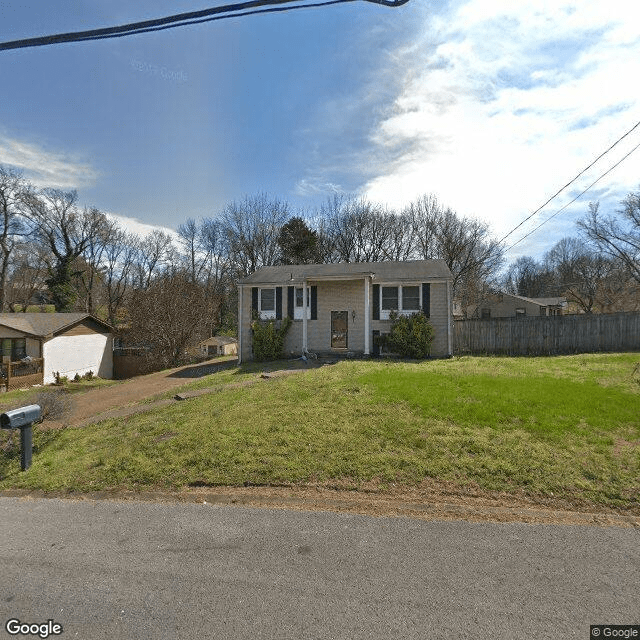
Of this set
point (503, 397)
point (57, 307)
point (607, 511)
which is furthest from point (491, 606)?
point (57, 307)

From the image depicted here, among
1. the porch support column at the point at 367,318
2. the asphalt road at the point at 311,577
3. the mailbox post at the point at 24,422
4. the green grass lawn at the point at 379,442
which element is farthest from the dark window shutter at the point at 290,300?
the asphalt road at the point at 311,577

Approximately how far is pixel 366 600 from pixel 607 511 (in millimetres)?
2988

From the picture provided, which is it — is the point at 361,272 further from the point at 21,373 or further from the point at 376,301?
the point at 21,373

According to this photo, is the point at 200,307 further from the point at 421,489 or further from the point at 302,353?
the point at 421,489

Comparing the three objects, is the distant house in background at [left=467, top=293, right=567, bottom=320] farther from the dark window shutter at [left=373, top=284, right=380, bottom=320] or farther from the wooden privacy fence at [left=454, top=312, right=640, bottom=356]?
the dark window shutter at [left=373, top=284, right=380, bottom=320]

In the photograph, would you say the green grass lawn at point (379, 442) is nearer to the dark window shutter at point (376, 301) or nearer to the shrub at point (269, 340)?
the dark window shutter at point (376, 301)

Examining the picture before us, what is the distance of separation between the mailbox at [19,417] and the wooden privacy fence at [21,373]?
16.9 meters

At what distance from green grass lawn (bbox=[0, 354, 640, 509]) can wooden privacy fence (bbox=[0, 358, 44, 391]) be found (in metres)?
14.6

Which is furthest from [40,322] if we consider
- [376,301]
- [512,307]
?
[512,307]

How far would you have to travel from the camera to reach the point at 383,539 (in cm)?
343

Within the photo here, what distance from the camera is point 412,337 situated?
15.5m

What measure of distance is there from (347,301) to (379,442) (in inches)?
458

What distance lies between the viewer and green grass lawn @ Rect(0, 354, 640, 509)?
468 cm

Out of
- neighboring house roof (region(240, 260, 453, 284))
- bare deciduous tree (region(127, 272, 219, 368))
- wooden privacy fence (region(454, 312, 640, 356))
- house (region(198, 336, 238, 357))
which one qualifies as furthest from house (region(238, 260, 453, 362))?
house (region(198, 336, 238, 357))
